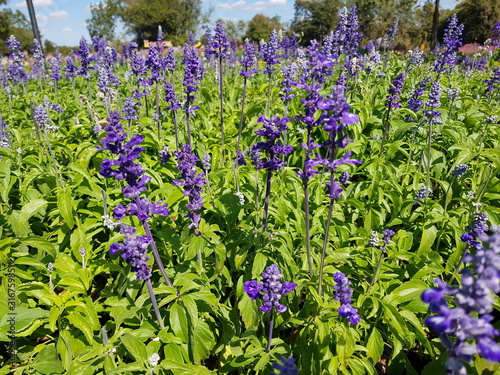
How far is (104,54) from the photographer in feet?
26.8

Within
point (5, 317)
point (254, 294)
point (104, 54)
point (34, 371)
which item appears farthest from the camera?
point (104, 54)

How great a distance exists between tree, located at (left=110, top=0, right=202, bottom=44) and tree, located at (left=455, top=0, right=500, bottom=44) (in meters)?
43.4

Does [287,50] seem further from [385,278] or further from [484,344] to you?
[484,344]

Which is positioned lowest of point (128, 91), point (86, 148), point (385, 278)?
point (385, 278)

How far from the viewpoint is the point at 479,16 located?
114 ft

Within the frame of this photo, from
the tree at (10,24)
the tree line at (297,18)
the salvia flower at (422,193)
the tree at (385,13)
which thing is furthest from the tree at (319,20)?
the salvia flower at (422,193)

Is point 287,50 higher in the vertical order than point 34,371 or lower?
higher

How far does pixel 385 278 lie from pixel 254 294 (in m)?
1.60

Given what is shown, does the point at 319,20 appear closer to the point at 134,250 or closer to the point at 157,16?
the point at 157,16

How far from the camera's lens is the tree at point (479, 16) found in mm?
33125

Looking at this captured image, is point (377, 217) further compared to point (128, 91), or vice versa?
point (128, 91)

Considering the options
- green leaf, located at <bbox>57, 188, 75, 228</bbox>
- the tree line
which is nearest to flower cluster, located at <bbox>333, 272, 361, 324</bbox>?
green leaf, located at <bbox>57, 188, 75, 228</bbox>

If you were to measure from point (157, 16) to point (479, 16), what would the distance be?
51.6 meters

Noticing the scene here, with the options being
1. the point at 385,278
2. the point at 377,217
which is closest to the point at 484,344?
the point at 385,278
